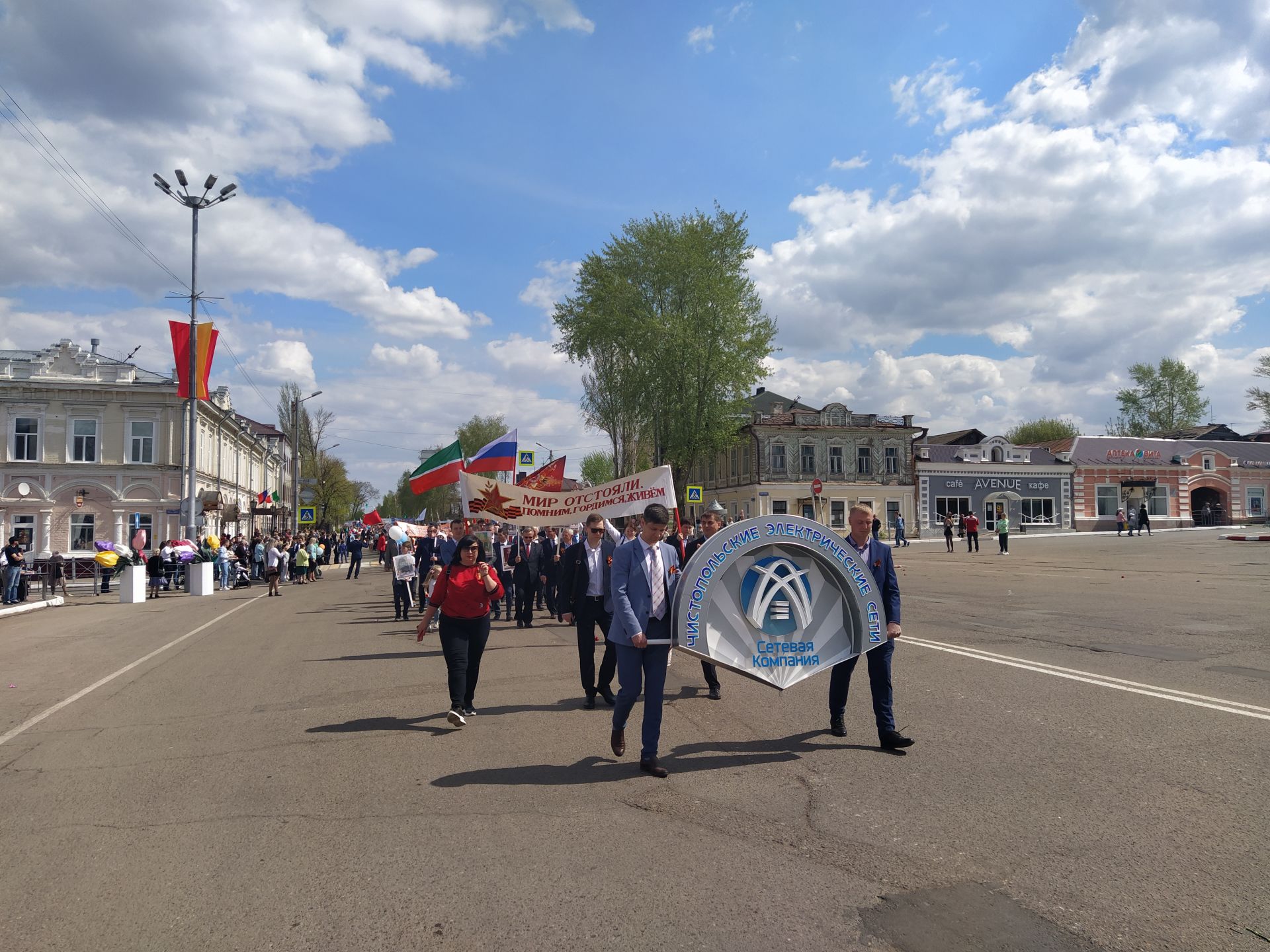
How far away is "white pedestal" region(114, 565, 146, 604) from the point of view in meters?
25.0

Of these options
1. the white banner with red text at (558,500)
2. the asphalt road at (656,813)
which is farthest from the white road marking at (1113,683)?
the white banner with red text at (558,500)

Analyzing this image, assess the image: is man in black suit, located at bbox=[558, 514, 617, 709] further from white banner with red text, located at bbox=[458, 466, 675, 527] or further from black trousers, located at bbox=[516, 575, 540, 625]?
black trousers, located at bbox=[516, 575, 540, 625]

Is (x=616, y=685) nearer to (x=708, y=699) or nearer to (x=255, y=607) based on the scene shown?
(x=708, y=699)

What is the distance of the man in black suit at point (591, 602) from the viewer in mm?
8625

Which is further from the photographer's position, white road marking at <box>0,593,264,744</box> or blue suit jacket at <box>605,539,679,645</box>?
white road marking at <box>0,593,264,744</box>

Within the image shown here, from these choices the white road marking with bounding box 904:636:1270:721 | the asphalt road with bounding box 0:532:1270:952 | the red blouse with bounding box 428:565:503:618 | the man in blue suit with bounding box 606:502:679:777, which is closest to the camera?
the asphalt road with bounding box 0:532:1270:952

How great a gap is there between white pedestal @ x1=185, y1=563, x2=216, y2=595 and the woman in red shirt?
2350cm

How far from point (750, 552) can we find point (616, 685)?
4.00m

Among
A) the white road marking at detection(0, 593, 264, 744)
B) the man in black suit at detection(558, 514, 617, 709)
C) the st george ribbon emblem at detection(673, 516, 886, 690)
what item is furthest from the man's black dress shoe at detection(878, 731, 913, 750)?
the white road marking at detection(0, 593, 264, 744)

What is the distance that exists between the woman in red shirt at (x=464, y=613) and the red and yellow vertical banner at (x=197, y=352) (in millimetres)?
24546

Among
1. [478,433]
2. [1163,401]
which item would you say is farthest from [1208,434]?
[478,433]

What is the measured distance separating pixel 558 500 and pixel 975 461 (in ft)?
161

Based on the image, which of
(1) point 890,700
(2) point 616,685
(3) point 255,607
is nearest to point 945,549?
(3) point 255,607

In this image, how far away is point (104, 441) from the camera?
46.6 meters
